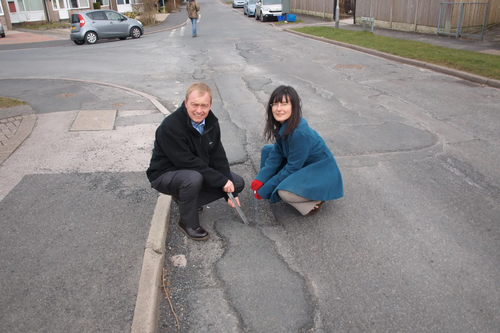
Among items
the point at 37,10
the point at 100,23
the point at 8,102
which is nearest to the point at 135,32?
the point at 100,23

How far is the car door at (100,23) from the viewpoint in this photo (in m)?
21.3

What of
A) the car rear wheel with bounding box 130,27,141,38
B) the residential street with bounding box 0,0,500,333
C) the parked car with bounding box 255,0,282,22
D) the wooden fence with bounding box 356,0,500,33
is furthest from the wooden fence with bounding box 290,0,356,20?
the residential street with bounding box 0,0,500,333

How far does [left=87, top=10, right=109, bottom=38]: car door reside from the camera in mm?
21337

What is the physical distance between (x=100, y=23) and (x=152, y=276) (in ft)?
69.4

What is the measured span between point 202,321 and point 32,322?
1.15 meters

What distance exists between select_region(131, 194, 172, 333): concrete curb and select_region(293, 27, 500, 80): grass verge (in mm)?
8649

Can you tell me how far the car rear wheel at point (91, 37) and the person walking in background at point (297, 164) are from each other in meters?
19.8

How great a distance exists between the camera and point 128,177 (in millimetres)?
5137

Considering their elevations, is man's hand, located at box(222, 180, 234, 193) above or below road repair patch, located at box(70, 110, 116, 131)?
above

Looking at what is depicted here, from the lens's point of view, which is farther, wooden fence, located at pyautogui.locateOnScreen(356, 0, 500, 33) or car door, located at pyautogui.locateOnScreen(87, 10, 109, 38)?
car door, located at pyautogui.locateOnScreen(87, 10, 109, 38)

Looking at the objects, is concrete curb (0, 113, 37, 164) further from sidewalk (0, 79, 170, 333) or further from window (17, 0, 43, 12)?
window (17, 0, 43, 12)

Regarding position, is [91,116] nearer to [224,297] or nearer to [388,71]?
[224,297]

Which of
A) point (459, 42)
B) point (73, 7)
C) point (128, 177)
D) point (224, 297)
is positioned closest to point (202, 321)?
point (224, 297)

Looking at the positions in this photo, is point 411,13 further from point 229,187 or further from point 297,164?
point 229,187
